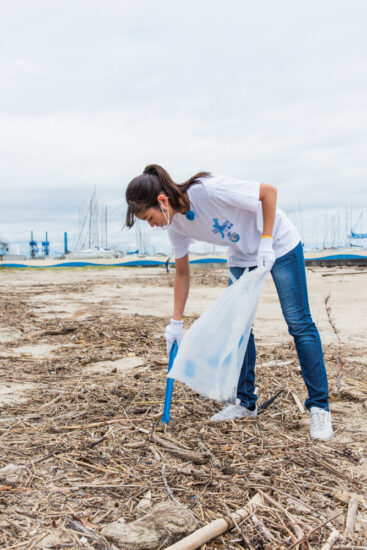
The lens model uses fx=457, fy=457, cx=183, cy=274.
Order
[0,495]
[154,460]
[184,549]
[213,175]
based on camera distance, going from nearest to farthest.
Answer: [184,549] < [0,495] < [154,460] < [213,175]

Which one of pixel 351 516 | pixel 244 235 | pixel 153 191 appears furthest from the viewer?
pixel 244 235

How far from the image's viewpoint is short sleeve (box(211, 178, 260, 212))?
2.32m

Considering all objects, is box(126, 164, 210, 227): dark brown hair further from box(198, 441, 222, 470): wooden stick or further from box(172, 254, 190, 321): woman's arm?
→ box(198, 441, 222, 470): wooden stick

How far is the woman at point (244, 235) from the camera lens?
2.32 metres

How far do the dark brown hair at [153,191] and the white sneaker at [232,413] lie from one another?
3.88 ft

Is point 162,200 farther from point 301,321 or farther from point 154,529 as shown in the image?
point 154,529

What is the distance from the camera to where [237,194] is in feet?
7.63

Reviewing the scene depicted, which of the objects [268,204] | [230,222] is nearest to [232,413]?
[230,222]

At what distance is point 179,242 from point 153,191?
1.65 ft

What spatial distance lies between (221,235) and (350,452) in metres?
1.27

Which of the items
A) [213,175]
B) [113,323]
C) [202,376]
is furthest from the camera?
A: [113,323]

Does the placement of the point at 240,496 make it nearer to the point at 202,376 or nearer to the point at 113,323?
the point at 202,376

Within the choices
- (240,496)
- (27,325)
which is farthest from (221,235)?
(27,325)

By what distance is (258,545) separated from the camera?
5.00 ft
